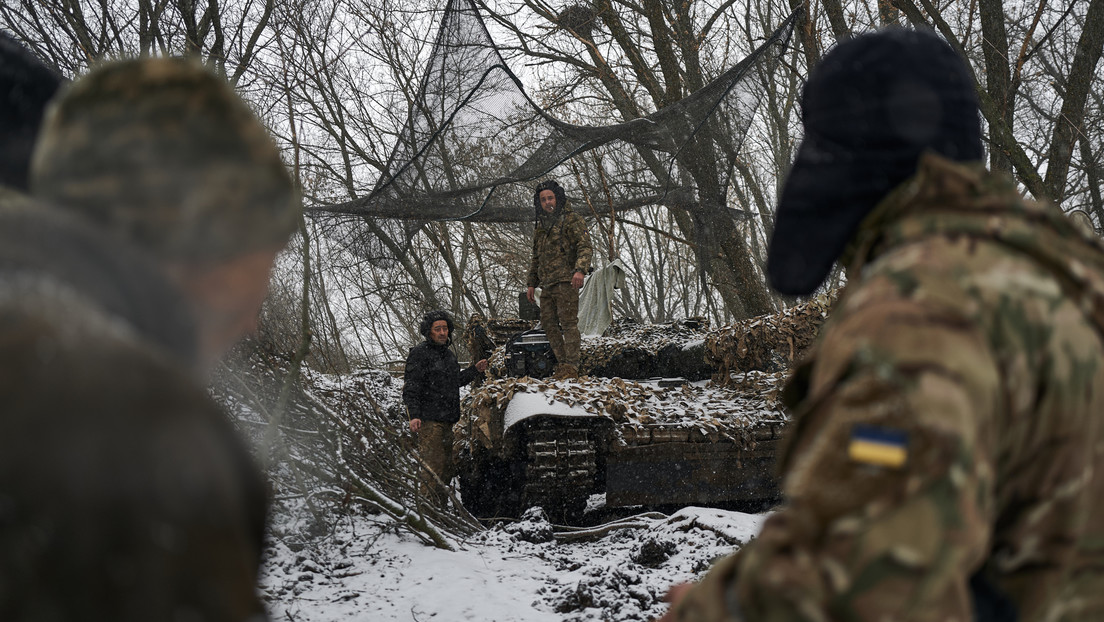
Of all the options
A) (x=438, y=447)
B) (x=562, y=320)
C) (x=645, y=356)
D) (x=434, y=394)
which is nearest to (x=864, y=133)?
(x=434, y=394)

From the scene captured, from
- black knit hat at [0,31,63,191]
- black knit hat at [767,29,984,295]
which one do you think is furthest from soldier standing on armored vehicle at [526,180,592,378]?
black knit hat at [767,29,984,295]

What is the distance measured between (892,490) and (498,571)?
479 cm

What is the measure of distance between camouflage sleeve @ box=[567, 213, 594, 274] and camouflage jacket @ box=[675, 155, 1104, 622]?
6848mm

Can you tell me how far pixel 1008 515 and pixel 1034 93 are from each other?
17.3 metres

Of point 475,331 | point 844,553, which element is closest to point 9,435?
point 844,553

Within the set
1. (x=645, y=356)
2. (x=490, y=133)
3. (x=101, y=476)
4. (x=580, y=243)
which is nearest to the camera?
(x=101, y=476)

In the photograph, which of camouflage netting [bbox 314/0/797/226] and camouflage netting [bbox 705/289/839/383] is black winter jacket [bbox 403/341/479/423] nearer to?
camouflage netting [bbox 314/0/797/226]

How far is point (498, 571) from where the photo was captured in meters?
5.29

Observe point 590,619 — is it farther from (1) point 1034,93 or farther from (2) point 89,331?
(1) point 1034,93

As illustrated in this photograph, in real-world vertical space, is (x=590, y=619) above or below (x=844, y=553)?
below

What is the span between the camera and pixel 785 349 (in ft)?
28.5

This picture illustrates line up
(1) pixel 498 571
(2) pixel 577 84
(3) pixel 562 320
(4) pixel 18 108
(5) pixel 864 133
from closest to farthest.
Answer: (5) pixel 864 133 → (4) pixel 18 108 → (1) pixel 498 571 → (3) pixel 562 320 → (2) pixel 577 84

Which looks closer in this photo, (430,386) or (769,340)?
(430,386)

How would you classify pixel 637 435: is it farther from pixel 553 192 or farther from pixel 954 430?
pixel 954 430
